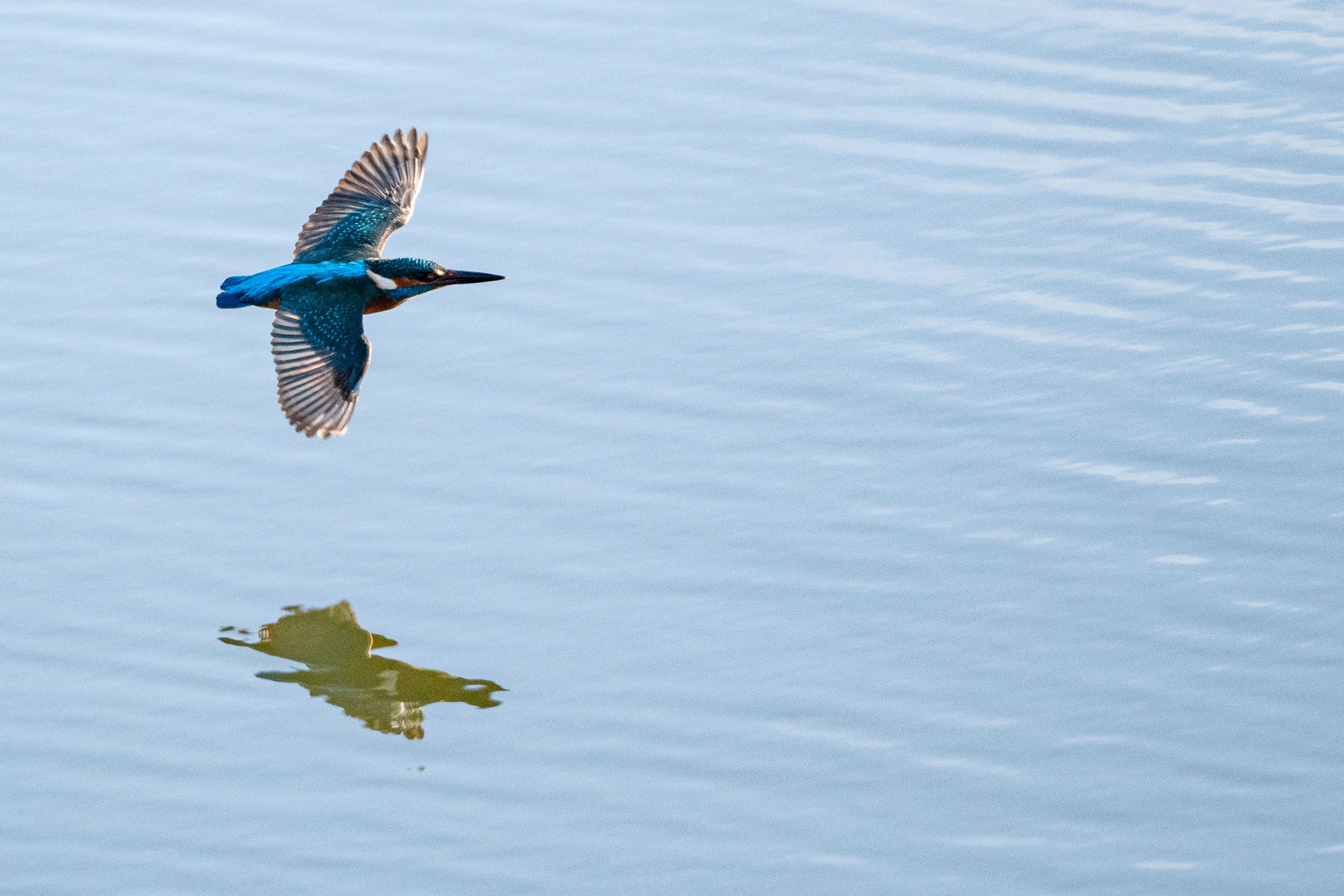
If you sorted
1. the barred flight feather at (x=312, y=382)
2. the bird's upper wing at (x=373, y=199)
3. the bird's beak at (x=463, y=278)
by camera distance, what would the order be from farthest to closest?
the bird's upper wing at (x=373, y=199), the bird's beak at (x=463, y=278), the barred flight feather at (x=312, y=382)

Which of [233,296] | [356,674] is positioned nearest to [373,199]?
[233,296]

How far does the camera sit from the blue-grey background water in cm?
646

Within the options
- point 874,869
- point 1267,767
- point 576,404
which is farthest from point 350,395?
point 1267,767

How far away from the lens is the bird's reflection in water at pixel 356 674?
7031mm

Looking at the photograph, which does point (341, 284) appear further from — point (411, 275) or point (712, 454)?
point (712, 454)

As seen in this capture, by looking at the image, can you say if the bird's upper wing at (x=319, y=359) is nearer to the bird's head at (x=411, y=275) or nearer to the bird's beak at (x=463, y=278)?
the bird's head at (x=411, y=275)

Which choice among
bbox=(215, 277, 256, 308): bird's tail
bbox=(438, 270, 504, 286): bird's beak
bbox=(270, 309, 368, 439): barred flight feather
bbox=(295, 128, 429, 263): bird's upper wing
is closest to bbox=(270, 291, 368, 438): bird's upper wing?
bbox=(270, 309, 368, 439): barred flight feather

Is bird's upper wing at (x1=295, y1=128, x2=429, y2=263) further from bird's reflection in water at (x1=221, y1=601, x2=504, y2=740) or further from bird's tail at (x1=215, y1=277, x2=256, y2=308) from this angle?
bird's reflection in water at (x1=221, y1=601, x2=504, y2=740)

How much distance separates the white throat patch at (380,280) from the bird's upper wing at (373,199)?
1.77ft

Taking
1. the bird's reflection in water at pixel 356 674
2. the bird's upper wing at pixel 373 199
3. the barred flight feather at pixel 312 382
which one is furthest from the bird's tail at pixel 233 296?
the bird's reflection in water at pixel 356 674

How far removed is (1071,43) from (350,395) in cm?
524

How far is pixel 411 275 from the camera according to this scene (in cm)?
869

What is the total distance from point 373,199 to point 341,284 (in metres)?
1.00

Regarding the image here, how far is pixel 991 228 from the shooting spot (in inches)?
392
